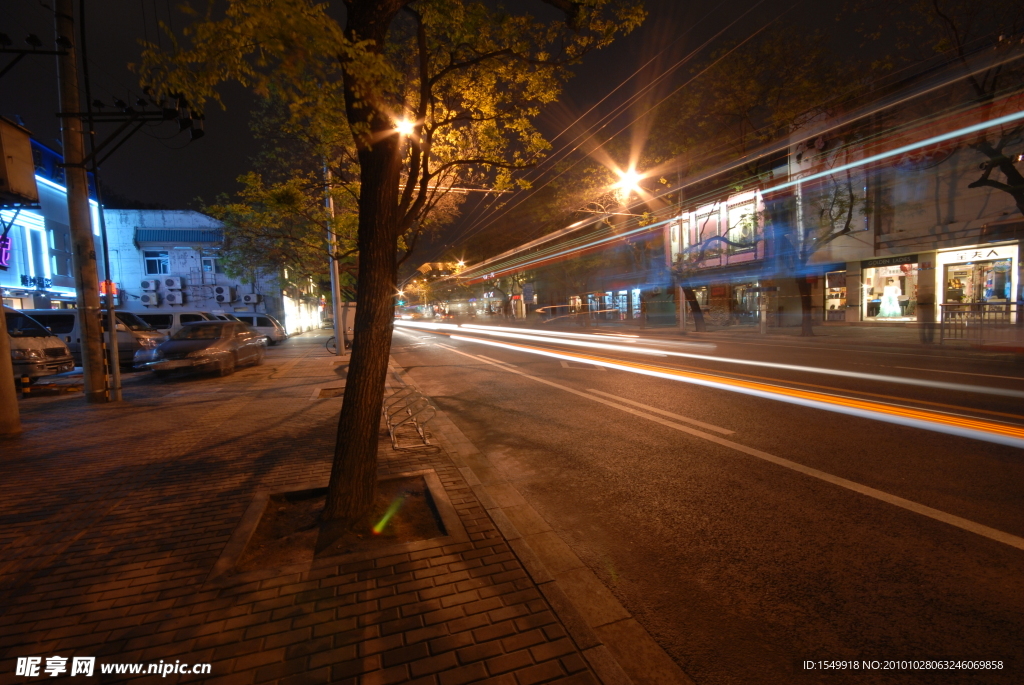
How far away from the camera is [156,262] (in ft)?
112

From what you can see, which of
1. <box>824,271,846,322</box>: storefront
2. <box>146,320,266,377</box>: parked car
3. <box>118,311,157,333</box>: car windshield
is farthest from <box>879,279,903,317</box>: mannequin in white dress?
<box>118,311,157,333</box>: car windshield

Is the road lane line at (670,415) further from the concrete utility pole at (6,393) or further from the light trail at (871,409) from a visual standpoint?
the concrete utility pole at (6,393)

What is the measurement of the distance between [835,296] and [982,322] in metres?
13.2

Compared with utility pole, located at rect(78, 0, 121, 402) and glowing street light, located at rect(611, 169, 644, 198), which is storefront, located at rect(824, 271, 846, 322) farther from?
utility pole, located at rect(78, 0, 121, 402)

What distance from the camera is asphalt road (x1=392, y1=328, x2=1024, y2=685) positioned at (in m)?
2.57

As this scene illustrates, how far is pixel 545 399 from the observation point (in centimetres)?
921

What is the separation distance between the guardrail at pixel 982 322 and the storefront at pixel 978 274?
347cm

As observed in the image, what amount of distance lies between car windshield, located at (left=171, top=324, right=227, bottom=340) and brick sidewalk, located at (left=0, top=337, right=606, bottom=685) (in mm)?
8798

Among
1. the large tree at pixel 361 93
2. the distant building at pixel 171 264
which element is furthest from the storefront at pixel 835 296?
the distant building at pixel 171 264

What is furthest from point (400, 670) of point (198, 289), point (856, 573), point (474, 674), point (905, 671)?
point (198, 289)

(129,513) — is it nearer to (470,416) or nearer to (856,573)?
(470,416)

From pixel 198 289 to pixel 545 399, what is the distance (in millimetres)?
34460

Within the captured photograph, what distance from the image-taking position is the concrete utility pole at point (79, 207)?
8836mm

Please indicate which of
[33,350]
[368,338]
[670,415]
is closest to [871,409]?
[670,415]
